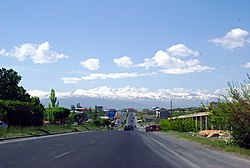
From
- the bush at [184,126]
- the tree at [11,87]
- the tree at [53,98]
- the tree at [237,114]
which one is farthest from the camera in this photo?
the tree at [11,87]

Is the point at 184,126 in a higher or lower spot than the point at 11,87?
lower

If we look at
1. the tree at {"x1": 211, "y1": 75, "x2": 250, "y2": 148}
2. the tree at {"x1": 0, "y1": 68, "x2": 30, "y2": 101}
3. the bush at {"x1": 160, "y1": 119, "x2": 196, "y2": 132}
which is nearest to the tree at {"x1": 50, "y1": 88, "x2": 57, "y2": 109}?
the tree at {"x1": 0, "y1": 68, "x2": 30, "y2": 101}

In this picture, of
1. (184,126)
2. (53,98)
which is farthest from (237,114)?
(53,98)

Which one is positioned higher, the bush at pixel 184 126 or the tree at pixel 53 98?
the tree at pixel 53 98

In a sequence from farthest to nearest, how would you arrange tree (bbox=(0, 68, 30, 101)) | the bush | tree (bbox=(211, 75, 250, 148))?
tree (bbox=(0, 68, 30, 101)) → the bush → tree (bbox=(211, 75, 250, 148))

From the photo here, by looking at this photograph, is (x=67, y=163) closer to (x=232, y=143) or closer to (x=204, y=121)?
(x=232, y=143)

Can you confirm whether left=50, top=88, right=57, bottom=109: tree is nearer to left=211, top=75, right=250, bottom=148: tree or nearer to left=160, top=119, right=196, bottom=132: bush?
left=160, top=119, right=196, bottom=132: bush

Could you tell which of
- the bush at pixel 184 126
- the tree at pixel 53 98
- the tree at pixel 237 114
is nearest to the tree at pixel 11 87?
the tree at pixel 53 98

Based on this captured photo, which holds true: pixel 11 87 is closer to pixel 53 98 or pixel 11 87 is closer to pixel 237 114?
pixel 53 98

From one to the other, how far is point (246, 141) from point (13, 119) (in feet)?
127

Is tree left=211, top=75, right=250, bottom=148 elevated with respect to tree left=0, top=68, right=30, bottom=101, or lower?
lower

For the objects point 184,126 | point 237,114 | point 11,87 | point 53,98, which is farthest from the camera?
point 11,87

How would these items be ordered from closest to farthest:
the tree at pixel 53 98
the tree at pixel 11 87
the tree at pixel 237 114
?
the tree at pixel 237 114 → the tree at pixel 53 98 → the tree at pixel 11 87

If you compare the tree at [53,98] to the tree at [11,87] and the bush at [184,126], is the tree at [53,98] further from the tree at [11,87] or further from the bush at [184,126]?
the bush at [184,126]
